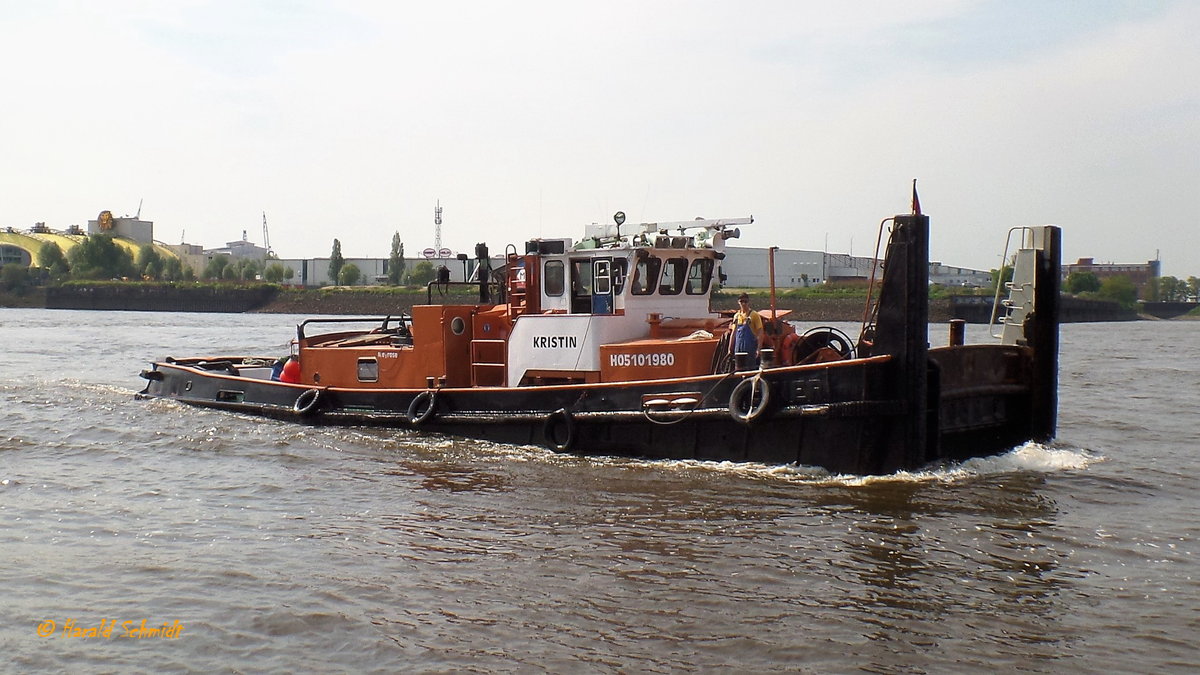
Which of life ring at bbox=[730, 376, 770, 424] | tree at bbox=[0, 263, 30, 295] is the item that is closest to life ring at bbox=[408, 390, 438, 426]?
life ring at bbox=[730, 376, 770, 424]

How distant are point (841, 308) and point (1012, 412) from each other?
158 ft

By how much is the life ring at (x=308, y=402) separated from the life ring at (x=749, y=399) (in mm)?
6529

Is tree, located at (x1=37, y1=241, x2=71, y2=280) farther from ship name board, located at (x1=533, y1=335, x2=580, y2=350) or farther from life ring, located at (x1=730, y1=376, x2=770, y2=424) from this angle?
life ring, located at (x1=730, y1=376, x2=770, y2=424)

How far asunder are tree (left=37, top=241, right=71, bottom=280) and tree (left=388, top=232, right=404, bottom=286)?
1093 inches

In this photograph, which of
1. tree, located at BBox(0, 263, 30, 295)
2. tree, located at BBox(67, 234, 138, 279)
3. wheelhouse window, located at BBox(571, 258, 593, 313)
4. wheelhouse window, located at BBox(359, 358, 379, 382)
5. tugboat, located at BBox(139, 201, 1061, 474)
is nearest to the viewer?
tugboat, located at BBox(139, 201, 1061, 474)

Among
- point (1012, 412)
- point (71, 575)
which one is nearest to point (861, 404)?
point (1012, 412)

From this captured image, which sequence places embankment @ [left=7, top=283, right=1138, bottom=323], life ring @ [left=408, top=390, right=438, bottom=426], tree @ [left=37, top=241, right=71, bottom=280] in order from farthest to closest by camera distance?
1. tree @ [left=37, top=241, right=71, bottom=280]
2. embankment @ [left=7, top=283, right=1138, bottom=323]
3. life ring @ [left=408, top=390, right=438, bottom=426]

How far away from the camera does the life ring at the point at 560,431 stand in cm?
1223

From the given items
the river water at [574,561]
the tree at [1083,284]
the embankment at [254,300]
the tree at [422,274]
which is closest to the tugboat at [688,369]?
the river water at [574,561]

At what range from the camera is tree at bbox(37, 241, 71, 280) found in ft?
310

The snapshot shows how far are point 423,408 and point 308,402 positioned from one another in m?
2.28

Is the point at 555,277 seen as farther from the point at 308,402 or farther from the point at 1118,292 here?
the point at 1118,292

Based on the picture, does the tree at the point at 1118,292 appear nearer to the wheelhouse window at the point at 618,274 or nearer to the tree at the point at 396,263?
the tree at the point at 396,263

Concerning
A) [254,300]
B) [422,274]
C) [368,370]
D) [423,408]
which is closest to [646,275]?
[423,408]
